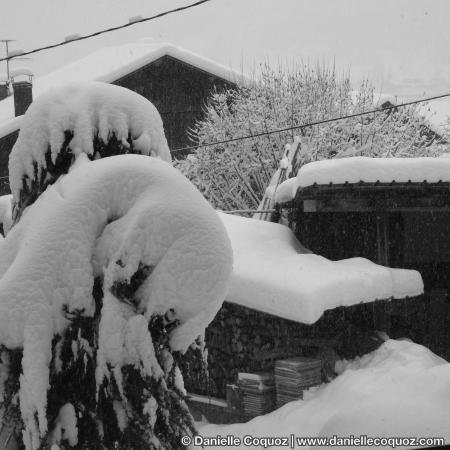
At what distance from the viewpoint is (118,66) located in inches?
717

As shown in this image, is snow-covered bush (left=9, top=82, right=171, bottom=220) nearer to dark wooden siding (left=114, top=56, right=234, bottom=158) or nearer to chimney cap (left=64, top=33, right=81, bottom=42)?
chimney cap (left=64, top=33, right=81, bottom=42)

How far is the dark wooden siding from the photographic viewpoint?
62.2 feet

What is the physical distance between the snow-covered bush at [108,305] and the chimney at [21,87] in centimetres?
1357

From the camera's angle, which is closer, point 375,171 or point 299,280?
point 299,280

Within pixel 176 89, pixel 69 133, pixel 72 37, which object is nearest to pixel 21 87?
pixel 176 89

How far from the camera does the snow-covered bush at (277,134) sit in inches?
713

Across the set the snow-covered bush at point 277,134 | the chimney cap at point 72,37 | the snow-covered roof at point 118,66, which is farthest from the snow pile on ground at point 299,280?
the snow-covered roof at point 118,66

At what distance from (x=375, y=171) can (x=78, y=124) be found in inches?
202

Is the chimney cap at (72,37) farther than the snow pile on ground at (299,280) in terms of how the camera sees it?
Yes

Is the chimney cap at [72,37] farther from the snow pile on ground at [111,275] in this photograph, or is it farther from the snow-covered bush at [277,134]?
the snow-covered bush at [277,134]

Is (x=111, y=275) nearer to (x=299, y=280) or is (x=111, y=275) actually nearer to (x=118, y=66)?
(x=299, y=280)

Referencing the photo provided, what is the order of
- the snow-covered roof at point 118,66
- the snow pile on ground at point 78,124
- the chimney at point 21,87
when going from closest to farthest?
the snow pile on ground at point 78,124
the chimney at point 21,87
the snow-covered roof at point 118,66

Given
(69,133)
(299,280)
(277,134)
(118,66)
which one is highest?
(69,133)

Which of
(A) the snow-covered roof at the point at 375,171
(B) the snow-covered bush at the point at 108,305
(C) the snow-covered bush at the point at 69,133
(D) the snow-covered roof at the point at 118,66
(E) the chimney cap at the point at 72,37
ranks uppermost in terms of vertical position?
(C) the snow-covered bush at the point at 69,133
